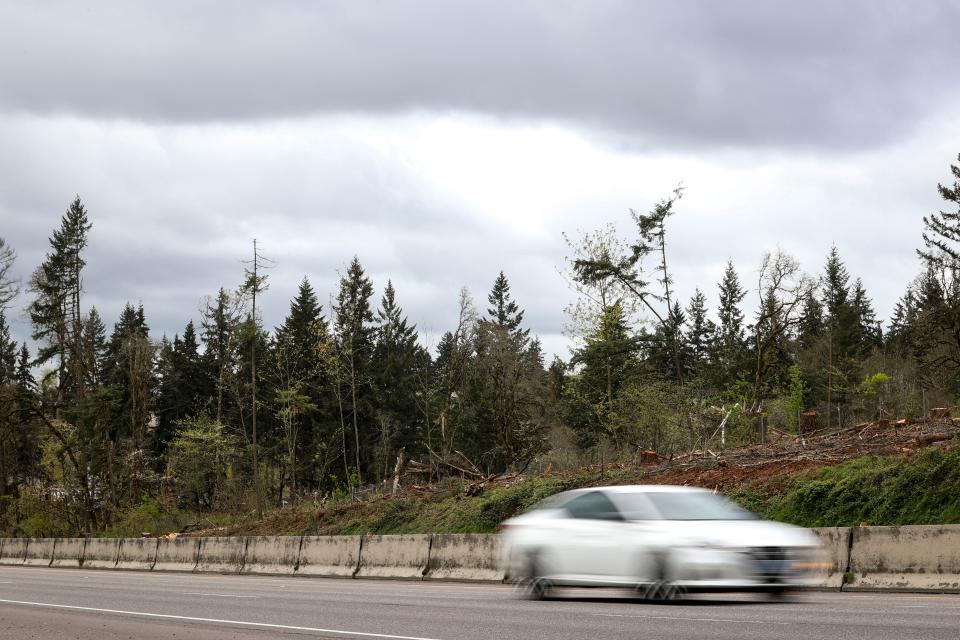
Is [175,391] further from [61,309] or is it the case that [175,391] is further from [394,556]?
[394,556]

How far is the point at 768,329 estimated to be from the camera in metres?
51.6

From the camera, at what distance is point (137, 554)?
3572 cm

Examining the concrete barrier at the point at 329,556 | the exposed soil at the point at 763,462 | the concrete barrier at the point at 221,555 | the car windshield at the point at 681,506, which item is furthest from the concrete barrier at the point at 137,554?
the car windshield at the point at 681,506

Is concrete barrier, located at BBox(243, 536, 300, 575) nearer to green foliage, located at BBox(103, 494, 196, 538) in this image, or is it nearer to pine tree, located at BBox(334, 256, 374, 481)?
green foliage, located at BBox(103, 494, 196, 538)

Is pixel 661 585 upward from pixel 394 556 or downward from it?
upward

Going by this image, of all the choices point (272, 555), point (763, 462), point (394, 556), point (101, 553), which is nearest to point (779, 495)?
point (763, 462)

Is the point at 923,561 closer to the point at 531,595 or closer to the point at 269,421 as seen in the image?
the point at 531,595

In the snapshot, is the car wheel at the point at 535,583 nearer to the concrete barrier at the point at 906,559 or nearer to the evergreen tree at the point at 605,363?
the concrete barrier at the point at 906,559

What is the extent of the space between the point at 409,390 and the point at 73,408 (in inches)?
1609

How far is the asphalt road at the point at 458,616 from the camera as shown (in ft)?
36.2

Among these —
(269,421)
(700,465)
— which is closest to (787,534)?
(700,465)

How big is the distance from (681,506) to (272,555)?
17.2 meters

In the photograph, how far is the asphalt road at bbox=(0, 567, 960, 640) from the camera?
1104 cm

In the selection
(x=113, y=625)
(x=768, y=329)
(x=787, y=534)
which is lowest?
(x=113, y=625)
